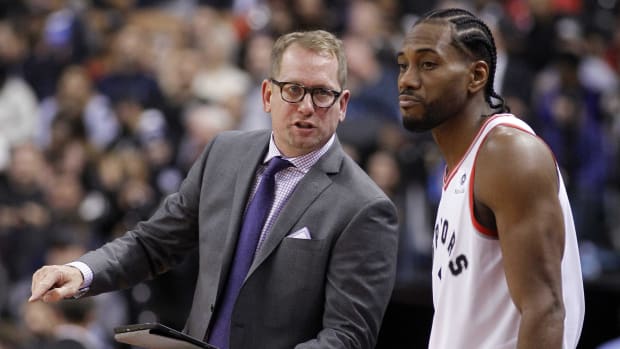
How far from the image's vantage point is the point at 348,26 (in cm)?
1127

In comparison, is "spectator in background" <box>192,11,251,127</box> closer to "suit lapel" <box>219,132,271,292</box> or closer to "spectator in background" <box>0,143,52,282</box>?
"spectator in background" <box>0,143,52,282</box>

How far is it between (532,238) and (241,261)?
126cm

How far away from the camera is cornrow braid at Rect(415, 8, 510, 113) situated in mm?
3441

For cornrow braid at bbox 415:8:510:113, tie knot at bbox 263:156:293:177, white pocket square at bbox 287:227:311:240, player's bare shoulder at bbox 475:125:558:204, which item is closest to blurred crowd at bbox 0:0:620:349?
tie knot at bbox 263:156:293:177

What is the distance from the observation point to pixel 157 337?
3566 mm

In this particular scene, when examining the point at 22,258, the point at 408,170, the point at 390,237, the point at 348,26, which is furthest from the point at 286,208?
the point at 348,26

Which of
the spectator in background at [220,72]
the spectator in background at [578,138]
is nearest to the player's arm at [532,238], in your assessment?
the spectator in background at [578,138]

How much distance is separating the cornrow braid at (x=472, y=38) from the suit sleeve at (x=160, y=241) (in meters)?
1.25

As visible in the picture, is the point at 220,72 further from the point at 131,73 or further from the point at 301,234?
the point at 301,234

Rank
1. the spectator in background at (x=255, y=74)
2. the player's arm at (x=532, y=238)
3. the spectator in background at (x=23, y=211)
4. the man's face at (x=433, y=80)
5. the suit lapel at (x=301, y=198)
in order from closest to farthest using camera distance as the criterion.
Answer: the player's arm at (x=532, y=238) → the man's face at (x=433, y=80) → the suit lapel at (x=301, y=198) → the spectator in background at (x=23, y=211) → the spectator in background at (x=255, y=74)

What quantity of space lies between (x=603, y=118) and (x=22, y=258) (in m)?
5.16

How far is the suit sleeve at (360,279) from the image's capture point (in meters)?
3.85

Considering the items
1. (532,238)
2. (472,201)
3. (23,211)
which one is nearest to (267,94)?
(472,201)

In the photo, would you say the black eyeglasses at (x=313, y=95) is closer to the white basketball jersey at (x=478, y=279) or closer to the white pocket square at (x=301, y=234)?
the white pocket square at (x=301, y=234)
